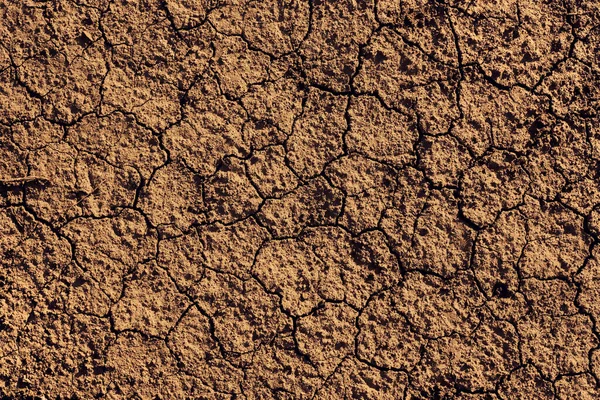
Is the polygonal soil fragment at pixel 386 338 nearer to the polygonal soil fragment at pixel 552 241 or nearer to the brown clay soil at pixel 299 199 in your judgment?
the brown clay soil at pixel 299 199

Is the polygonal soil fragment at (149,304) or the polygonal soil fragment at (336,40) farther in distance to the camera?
the polygonal soil fragment at (336,40)

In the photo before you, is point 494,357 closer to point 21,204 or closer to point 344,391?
point 344,391

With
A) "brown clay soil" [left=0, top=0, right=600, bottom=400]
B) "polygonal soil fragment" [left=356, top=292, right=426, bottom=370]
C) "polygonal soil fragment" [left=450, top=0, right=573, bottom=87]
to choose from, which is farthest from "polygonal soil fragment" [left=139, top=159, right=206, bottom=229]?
"polygonal soil fragment" [left=450, top=0, right=573, bottom=87]

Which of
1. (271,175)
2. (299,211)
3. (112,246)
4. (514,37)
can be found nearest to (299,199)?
(299,211)

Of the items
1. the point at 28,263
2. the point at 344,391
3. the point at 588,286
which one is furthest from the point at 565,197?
the point at 28,263

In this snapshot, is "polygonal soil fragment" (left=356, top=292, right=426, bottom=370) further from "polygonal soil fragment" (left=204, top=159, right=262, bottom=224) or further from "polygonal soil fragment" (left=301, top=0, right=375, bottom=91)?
"polygonal soil fragment" (left=301, top=0, right=375, bottom=91)

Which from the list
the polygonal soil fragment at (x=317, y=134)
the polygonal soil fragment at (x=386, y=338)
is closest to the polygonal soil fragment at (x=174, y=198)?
the polygonal soil fragment at (x=317, y=134)

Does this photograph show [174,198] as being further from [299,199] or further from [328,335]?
[328,335]

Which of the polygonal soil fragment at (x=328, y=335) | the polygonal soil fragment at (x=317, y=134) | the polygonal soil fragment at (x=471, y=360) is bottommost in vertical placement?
the polygonal soil fragment at (x=328, y=335)
